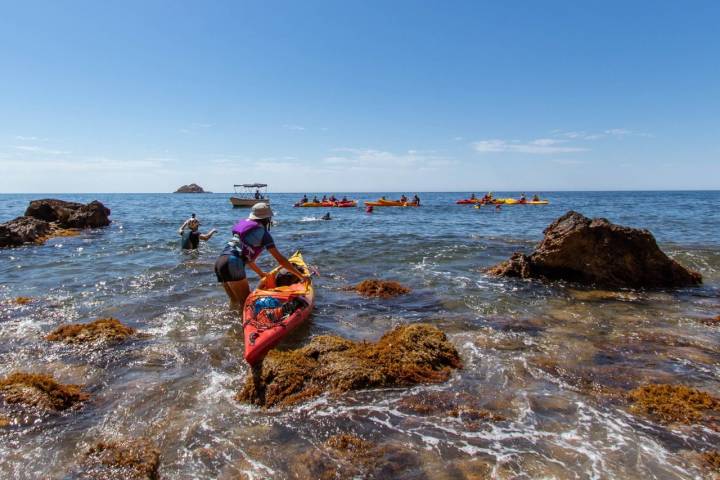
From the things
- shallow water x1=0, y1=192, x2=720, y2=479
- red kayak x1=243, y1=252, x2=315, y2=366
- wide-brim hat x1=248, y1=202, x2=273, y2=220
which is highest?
wide-brim hat x1=248, y1=202, x2=273, y2=220

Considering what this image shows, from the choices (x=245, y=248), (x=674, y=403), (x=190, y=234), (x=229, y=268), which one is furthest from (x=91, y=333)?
(x=190, y=234)

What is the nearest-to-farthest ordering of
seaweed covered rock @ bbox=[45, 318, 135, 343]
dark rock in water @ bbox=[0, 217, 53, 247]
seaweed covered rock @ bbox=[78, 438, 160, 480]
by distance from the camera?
seaweed covered rock @ bbox=[78, 438, 160, 480]
seaweed covered rock @ bbox=[45, 318, 135, 343]
dark rock in water @ bbox=[0, 217, 53, 247]

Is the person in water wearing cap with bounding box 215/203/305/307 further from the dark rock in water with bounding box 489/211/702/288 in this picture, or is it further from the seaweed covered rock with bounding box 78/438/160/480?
the dark rock in water with bounding box 489/211/702/288

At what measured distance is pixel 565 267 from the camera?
13.2 metres

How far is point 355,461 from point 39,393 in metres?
4.55

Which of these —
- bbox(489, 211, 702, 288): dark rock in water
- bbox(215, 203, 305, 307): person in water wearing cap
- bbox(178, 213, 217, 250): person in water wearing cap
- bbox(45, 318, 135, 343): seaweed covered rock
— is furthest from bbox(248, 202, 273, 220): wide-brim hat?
bbox(178, 213, 217, 250): person in water wearing cap

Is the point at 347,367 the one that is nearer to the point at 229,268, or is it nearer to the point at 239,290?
the point at 229,268

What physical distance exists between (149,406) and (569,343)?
24.2 feet

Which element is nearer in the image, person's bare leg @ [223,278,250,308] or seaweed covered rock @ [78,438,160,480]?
seaweed covered rock @ [78,438,160,480]

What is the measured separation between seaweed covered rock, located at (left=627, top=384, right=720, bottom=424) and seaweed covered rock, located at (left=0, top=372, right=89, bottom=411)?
25.3ft

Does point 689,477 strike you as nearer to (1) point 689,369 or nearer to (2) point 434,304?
(1) point 689,369

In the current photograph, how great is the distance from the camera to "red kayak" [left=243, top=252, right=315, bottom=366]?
7234mm

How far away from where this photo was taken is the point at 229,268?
8.95 meters

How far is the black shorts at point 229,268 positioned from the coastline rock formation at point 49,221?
19114 millimetres
